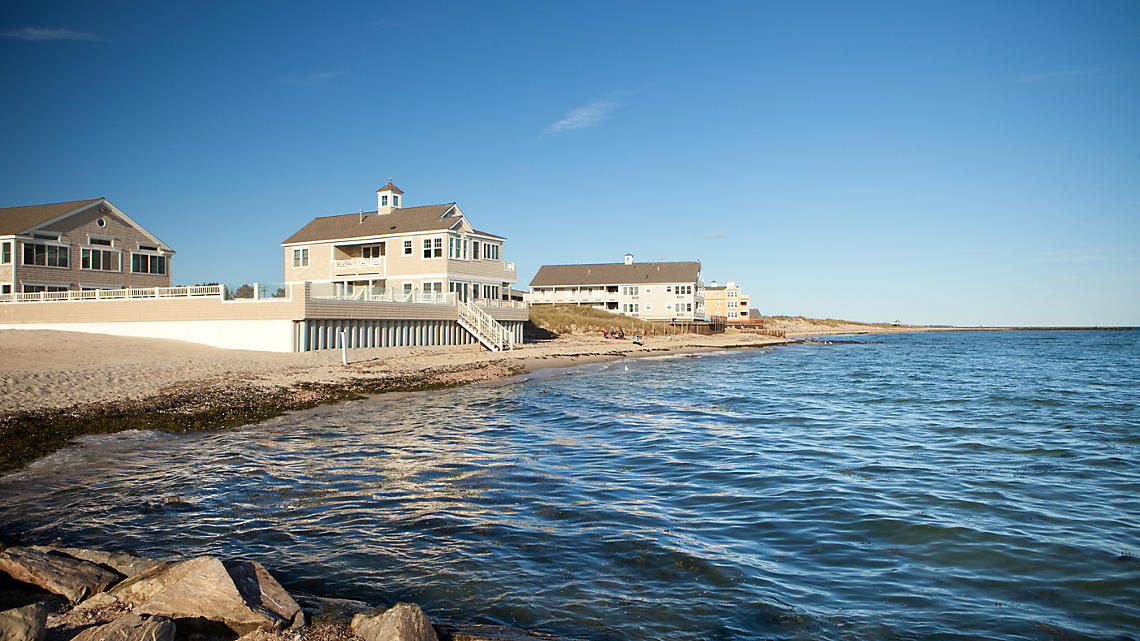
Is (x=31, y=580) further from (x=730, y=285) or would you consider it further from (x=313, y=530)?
(x=730, y=285)

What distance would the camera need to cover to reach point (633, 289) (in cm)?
8825

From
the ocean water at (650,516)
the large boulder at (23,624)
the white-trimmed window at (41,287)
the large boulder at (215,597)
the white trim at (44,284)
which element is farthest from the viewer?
the white-trimmed window at (41,287)

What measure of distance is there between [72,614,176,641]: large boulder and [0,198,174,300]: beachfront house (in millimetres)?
42417

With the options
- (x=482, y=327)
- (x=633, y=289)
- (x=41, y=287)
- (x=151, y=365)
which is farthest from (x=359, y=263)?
(x=633, y=289)

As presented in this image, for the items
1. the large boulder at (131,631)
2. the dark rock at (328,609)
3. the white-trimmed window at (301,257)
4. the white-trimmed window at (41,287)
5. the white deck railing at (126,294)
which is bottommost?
the dark rock at (328,609)

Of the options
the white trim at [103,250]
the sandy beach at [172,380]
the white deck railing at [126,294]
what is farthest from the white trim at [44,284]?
the sandy beach at [172,380]

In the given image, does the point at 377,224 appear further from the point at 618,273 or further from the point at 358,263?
the point at 618,273

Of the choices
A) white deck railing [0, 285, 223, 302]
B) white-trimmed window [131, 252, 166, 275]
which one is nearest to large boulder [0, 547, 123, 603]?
white deck railing [0, 285, 223, 302]

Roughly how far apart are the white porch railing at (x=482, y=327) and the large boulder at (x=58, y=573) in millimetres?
33681

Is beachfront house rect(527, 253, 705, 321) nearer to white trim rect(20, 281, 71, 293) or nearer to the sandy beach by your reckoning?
white trim rect(20, 281, 71, 293)

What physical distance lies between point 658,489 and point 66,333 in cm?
2960

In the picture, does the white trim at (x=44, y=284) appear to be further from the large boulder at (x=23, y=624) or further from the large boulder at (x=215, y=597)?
the large boulder at (x=23, y=624)

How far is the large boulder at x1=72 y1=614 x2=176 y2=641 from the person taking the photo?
184 inches

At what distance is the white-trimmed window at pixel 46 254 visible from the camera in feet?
135
